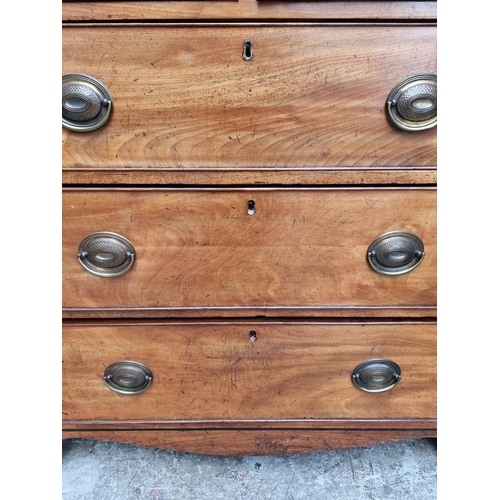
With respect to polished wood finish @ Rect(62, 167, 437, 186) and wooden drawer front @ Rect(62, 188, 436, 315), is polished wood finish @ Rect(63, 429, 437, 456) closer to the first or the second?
wooden drawer front @ Rect(62, 188, 436, 315)

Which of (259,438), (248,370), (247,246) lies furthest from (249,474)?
(247,246)

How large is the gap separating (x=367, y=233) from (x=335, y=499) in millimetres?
493

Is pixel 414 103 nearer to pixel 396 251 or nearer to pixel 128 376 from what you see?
pixel 396 251

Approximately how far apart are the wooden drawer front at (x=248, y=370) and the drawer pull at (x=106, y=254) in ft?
0.35

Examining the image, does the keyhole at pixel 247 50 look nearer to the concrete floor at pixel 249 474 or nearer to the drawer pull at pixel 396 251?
the drawer pull at pixel 396 251

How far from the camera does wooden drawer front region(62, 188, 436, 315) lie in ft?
1.91

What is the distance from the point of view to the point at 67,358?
0.64 metres

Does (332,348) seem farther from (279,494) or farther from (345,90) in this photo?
(345,90)

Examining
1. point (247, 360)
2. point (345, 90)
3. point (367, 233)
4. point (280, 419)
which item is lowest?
point (280, 419)

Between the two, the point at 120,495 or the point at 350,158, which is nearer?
the point at 350,158

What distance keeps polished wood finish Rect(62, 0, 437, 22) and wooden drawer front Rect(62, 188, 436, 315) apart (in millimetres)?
244

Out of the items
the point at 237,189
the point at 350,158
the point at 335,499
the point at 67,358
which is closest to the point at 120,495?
the point at 67,358

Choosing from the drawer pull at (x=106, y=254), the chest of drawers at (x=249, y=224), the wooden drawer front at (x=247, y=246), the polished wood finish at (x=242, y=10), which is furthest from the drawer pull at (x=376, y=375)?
the polished wood finish at (x=242, y=10)

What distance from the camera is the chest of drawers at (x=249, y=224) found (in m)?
0.52
